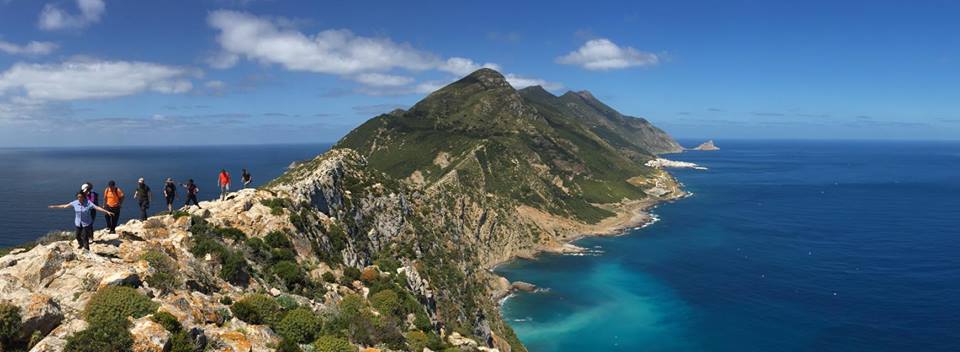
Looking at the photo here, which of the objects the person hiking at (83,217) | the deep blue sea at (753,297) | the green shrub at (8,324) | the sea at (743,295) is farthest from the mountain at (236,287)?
the sea at (743,295)

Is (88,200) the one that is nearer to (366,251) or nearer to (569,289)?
(366,251)

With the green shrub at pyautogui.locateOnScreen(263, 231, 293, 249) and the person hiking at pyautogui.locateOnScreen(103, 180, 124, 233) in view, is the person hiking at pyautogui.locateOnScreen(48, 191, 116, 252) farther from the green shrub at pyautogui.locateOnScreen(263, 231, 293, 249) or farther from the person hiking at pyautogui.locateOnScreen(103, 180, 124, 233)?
the green shrub at pyautogui.locateOnScreen(263, 231, 293, 249)

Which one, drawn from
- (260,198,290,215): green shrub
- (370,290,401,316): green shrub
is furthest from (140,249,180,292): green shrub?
(260,198,290,215): green shrub

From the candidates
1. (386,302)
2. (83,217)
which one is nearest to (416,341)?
(386,302)

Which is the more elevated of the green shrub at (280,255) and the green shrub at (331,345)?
the green shrub at (280,255)

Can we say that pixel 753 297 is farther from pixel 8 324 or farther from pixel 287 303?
pixel 8 324

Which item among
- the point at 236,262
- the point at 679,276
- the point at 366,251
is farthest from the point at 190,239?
the point at 679,276

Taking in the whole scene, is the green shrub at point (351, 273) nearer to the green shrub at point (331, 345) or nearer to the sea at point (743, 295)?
the green shrub at point (331, 345)
